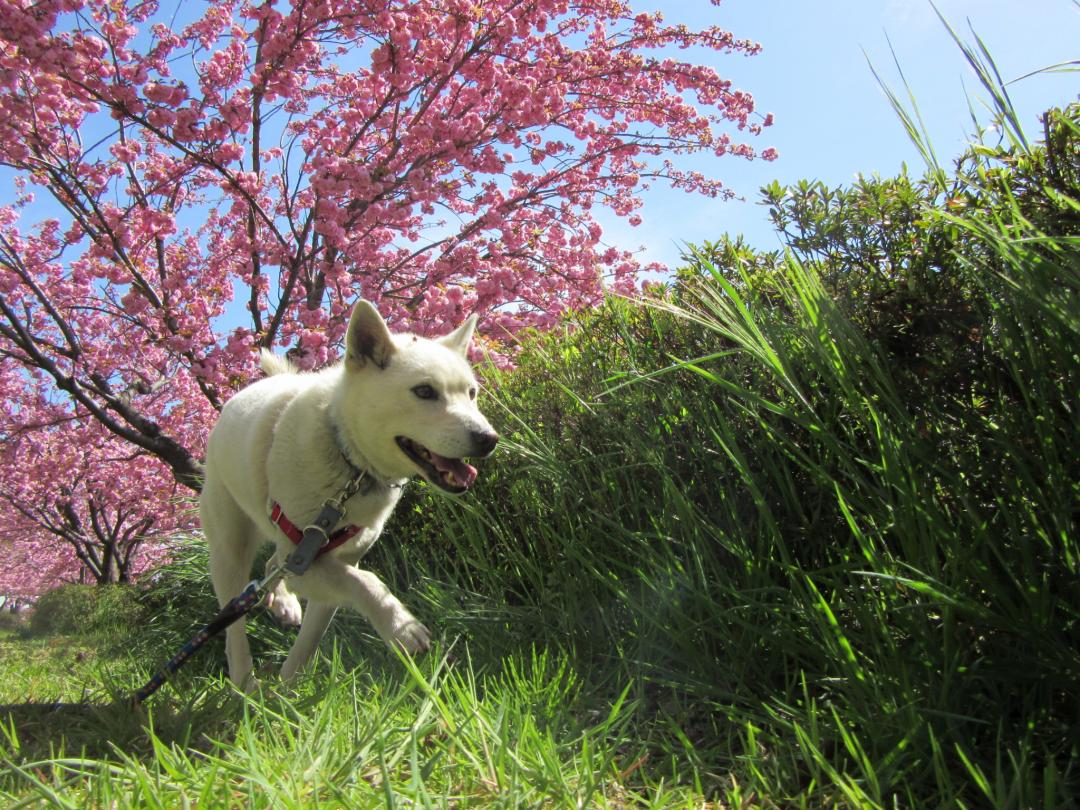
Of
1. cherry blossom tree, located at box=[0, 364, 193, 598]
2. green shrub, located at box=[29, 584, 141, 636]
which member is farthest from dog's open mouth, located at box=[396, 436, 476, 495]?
cherry blossom tree, located at box=[0, 364, 193, 598]

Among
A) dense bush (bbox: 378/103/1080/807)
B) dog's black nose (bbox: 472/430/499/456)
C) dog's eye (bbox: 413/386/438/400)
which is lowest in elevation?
dense bush (bbox: 378/103/1080/807)

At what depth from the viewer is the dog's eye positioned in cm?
288

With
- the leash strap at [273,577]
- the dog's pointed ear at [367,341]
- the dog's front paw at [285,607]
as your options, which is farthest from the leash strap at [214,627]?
the dog's pointed ear at [367,341]

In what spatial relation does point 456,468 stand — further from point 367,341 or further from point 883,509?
point 883,509

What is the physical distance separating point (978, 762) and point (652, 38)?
9.35m

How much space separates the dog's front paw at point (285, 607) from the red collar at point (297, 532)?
38 cm

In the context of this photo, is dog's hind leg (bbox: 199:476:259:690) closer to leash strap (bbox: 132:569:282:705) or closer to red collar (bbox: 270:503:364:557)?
red collar (bbox: 270:503:364:557)

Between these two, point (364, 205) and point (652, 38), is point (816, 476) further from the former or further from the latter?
point (652, 38)

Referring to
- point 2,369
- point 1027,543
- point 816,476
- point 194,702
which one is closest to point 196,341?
point 194,702

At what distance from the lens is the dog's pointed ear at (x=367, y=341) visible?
2.95 meters

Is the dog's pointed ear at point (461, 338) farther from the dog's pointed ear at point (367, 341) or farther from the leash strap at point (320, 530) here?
the leash strap at point (320, 530)

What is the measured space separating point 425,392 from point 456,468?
37 centimetres

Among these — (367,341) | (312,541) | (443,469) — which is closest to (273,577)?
(312,541)

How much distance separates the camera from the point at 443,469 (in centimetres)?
275
